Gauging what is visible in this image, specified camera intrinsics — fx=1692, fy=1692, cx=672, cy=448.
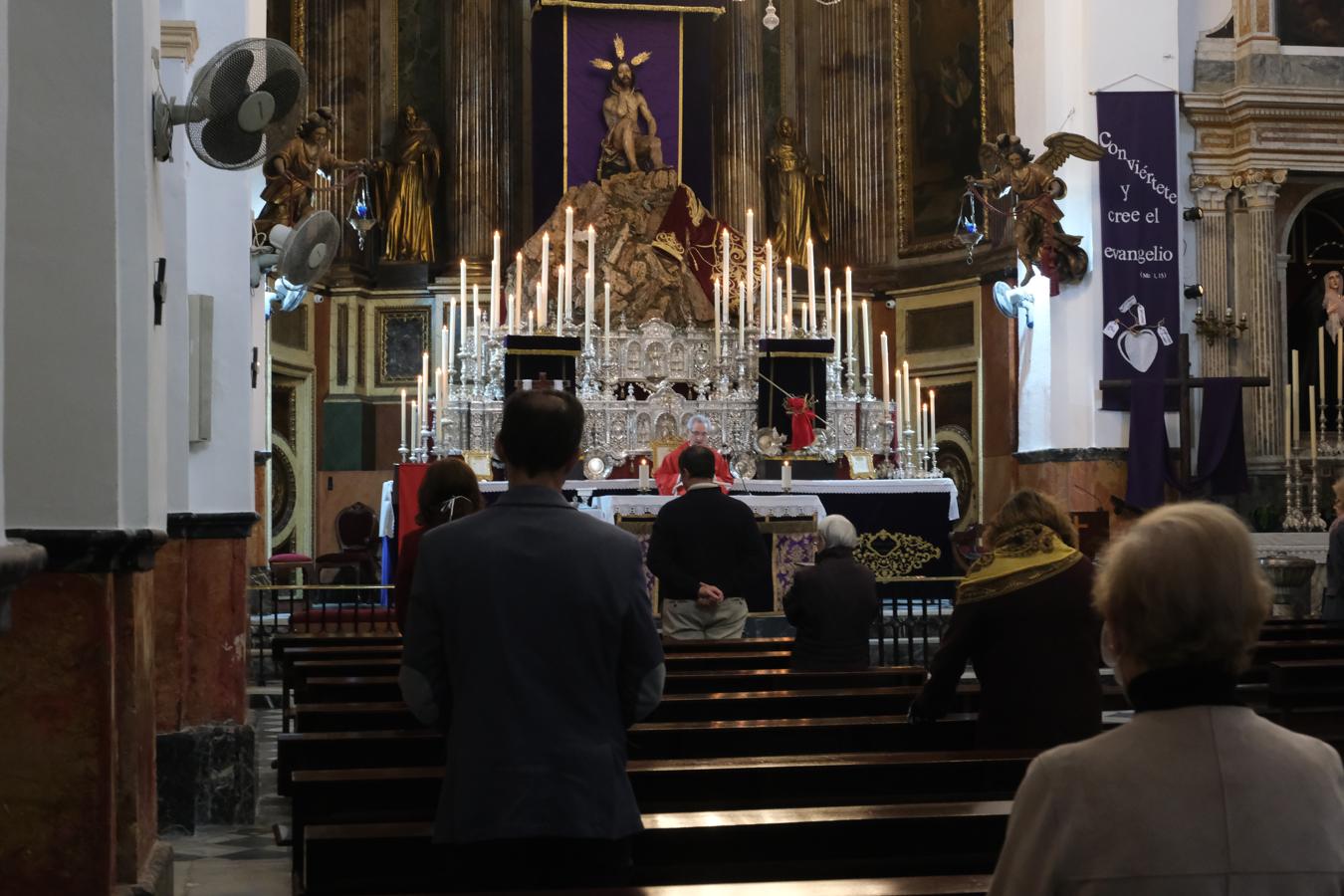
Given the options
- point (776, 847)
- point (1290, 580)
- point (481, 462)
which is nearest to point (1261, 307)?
point (1290, 580)

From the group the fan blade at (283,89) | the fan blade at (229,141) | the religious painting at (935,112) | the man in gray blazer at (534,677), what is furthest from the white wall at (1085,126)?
the man in gray blazer at (534,677)

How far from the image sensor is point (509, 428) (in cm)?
359

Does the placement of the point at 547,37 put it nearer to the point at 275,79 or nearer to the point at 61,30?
the point at 275,79

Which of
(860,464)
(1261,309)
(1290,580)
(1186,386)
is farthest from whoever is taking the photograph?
(1261,309)

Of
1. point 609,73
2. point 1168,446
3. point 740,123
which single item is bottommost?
point 1168,446

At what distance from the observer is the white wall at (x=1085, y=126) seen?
54.0 feet

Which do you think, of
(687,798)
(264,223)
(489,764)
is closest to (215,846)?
(687,798)

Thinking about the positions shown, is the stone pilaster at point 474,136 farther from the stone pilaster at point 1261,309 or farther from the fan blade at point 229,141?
the fan blade at point 229,141

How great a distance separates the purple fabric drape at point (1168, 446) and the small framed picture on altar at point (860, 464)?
2.49 meters

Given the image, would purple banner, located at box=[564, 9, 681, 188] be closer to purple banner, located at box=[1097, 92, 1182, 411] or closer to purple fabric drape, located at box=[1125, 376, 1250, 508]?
purple banner, located at box=[1097, 92, 1182, 411]

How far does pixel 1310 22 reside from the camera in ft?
56.7

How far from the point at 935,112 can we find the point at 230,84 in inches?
628

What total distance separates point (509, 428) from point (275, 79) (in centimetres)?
397

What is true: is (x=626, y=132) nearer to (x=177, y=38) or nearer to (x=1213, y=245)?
(x=1213, y=245)
